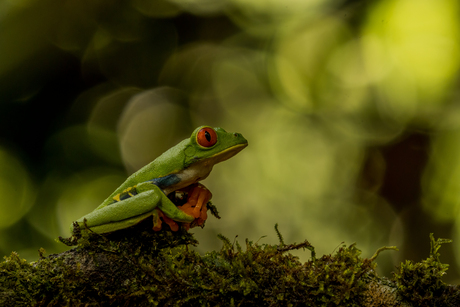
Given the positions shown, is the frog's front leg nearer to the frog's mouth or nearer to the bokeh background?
the frog's mouth

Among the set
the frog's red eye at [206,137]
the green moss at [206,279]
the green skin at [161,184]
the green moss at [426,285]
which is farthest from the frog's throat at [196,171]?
the green moss at [426,285]

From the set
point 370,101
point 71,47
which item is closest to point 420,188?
point 370,101

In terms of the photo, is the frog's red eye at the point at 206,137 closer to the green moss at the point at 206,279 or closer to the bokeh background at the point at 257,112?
the green moss at the point at 206,279

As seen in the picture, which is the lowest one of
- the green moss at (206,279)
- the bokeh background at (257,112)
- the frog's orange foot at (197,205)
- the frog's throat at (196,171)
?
the green moss at (206,279)

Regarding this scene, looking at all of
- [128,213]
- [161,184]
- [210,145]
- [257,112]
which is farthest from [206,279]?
[257,112]

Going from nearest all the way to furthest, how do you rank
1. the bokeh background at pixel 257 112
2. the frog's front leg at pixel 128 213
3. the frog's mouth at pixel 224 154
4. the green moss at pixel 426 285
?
the green moss at pixel 426 285 → the frog's front leg at pixel 128 213 → the frog's mouth at pixel 224 154 → the bokeh background at pixel 257 112

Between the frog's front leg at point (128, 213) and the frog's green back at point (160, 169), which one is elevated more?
the frog's green back at point (160, 169)
